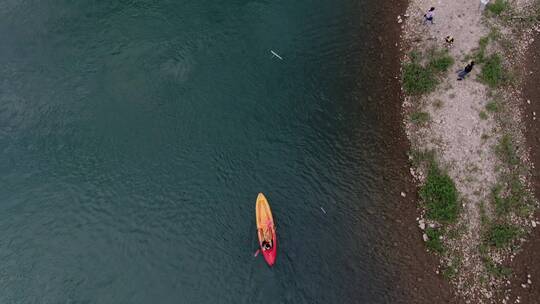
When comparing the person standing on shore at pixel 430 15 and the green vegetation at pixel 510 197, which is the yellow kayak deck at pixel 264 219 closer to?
the green vegetation at pixel 510 197

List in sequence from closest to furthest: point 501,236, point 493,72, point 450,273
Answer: point 450,273 < point 501,236 < point 493,72

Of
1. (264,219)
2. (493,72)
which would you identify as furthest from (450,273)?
(493,72)

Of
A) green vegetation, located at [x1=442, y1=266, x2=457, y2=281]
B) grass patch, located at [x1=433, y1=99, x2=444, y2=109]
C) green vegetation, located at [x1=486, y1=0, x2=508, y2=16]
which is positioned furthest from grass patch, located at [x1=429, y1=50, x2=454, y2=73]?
green vegetation, located at [x1=442, y1=266, x2=457, y2=281]

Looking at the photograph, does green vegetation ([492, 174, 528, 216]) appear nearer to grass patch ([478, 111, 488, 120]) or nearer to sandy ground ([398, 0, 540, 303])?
sandy ground ([398, 0, 540, 303])

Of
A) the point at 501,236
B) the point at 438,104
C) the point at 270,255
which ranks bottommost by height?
the point at 270,255

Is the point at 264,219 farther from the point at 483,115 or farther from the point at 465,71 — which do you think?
the point at 465,71

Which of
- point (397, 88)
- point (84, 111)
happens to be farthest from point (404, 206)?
point (84, 111)
